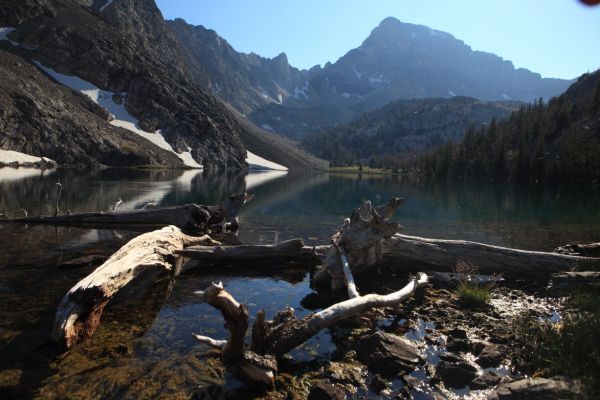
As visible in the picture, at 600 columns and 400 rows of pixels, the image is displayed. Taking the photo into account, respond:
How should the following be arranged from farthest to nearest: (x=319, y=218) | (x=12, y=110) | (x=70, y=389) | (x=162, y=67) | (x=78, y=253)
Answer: (x=162, y=67) < (x=12, y=110) < (x=319, y=218) < (x=78, y=253) < (x=70, y=389)

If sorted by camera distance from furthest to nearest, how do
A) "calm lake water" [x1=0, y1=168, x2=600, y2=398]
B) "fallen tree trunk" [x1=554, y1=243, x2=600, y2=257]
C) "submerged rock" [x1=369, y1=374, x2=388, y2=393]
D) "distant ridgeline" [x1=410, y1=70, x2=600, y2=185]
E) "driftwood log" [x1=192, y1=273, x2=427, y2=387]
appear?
"distant ridgeline" [x1=410, y1=70, x2=600, y2=185] < "fallen tree trunk" [x1=554, y1=243, x2=600, y2=257] < "submerged rock" [x1=369, y1=374, x2=388, y2=393] < "calm lake water" [x1=0, y1=168, x2=600, y2=398] < "driftwood log" [x1=192, y1=273, x2=427, y2=387]

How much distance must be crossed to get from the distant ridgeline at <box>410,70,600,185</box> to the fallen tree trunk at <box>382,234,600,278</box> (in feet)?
322

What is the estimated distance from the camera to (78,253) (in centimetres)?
1720

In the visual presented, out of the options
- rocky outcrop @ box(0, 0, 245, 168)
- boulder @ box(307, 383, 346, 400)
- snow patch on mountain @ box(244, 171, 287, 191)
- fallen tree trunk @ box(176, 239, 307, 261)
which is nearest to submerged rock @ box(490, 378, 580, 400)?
boulder @ box(307, 383, 346, 400)

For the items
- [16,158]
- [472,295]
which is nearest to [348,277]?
[472,295]

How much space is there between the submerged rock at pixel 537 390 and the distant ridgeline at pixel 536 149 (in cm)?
10803

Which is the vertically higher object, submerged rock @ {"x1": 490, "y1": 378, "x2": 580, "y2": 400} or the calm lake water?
submerged rock @ {"x1": 490, "y1": 378, "x2": 580, "y2": 400}

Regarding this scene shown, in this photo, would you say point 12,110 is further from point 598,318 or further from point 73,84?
point 598,318

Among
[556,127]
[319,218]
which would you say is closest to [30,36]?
[319,218]

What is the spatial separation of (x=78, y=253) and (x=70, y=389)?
12.0 metres

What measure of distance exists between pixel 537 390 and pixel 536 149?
132208 mm

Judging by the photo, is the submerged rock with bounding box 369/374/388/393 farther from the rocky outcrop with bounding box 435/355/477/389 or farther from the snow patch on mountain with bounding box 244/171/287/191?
the snow patch on mountain with bounding box 244/171/287/191

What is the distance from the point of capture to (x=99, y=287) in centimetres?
907

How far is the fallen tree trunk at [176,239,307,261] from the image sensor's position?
53.0 ft
